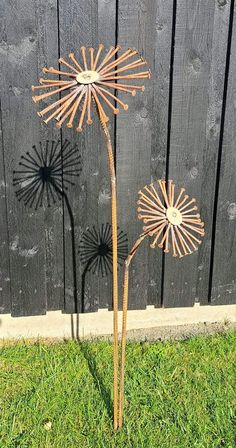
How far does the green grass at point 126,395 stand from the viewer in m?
2.56

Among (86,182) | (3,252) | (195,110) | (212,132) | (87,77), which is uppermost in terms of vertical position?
(195,110)

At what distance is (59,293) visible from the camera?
322cm

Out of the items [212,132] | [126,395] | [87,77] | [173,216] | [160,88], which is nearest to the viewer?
[87,77]

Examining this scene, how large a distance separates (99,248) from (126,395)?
82cm

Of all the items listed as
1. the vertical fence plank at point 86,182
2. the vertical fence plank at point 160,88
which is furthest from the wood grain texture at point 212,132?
the vertical fence plank at point 86,182

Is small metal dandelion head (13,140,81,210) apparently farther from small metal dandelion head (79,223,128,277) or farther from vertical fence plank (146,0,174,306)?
vertical fence plank (146,0,174,306)

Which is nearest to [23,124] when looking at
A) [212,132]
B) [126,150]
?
[126,150]

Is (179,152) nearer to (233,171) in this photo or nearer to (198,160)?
(198,160)

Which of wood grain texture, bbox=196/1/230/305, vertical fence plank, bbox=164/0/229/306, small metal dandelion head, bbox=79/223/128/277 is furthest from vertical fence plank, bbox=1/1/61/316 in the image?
wood grain texture, bbox=196/1/230/305

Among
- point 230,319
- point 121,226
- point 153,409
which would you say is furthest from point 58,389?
point 230,319

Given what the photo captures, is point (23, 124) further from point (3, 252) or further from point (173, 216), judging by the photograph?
point (173, 216)

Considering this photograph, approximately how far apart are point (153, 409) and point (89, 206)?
1.11m

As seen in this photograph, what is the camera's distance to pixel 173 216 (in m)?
2.14

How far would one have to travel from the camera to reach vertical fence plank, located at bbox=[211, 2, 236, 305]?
3016mm
